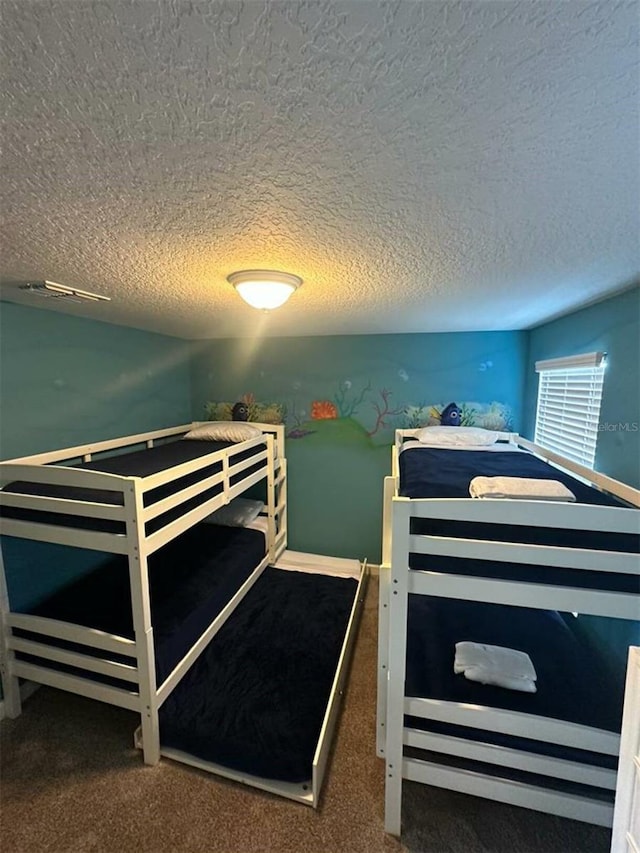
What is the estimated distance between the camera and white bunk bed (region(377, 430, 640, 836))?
1.09 m

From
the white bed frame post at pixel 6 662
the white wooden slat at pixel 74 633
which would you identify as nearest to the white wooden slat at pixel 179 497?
the white wooden slat at pixel 74 633

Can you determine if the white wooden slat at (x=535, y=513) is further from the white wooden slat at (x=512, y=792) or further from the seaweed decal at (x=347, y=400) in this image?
the seaweed decal at (x=347, y=400)

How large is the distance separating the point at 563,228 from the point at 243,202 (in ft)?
3.24

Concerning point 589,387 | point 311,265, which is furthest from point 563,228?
point 589,387

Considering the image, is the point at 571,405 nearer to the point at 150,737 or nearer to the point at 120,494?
the point at 120,494

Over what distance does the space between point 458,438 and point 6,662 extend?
3111mm

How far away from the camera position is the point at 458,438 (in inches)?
110

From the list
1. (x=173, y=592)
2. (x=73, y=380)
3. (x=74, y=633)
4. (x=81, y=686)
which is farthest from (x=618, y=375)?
(x=73, y=380)

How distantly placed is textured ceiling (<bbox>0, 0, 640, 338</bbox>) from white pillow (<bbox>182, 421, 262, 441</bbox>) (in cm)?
183

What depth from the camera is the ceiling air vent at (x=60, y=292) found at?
170cm

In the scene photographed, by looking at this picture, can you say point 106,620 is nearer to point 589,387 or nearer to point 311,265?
point 311,265

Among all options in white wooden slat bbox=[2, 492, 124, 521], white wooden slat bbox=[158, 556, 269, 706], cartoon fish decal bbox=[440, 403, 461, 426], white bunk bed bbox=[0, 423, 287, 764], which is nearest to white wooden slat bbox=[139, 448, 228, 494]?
white bunk bed bbox=[0, 423, 287, 764]

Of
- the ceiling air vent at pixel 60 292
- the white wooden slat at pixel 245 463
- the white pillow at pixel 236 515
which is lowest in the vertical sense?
the white pillow at pixel 236 515

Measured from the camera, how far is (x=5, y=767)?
1.61 metres
